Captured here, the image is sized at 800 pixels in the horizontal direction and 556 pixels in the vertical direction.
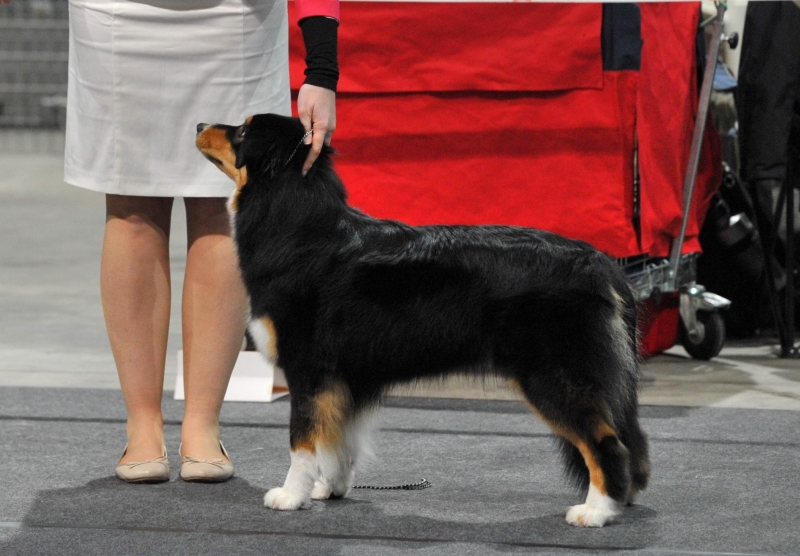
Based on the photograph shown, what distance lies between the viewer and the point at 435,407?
339 cm

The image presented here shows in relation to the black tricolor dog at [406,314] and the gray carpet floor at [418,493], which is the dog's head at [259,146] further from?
the gray carpet floor at [418,493]

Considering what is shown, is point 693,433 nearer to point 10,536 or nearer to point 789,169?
point 789,169

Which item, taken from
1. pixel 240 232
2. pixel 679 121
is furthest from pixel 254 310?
pixel 679 121

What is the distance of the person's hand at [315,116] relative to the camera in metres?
2.33

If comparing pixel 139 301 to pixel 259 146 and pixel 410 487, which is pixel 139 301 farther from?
pixel 410 487

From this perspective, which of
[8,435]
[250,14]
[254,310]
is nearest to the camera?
[254,310]

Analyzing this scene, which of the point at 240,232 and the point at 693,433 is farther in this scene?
the point at 693,433

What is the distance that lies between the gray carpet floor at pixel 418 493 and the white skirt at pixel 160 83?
675 millimetres

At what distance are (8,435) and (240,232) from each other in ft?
3.40

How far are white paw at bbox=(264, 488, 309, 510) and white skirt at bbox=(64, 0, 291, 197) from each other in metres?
0.68

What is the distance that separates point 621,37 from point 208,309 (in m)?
1.43

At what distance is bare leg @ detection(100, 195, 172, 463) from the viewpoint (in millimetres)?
2631

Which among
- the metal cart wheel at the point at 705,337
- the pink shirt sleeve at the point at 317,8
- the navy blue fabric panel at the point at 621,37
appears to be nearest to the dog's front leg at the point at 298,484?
the pink shirt sleeve at the point at 317,8

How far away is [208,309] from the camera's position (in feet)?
8.78
